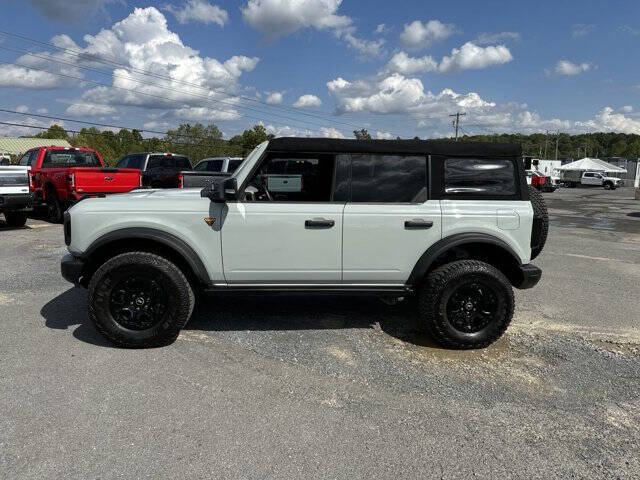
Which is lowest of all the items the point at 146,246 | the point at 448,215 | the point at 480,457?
the point at 480,457

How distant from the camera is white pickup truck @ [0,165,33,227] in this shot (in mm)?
10516

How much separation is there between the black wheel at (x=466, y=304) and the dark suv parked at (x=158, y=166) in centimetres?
1141

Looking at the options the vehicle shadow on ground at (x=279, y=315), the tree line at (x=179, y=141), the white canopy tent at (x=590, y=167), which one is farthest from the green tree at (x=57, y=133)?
the vehicle shadow on ground at (x=279, y=315)

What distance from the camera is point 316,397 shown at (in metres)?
3.42

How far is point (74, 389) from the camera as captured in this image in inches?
136

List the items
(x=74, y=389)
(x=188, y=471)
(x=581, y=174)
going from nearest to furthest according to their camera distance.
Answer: (x=188, y=471)
(x=74, y=389)
(x=581, y=174)

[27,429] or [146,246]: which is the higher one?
[146,246]

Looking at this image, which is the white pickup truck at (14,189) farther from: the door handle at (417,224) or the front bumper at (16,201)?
the door handle at (417,224)

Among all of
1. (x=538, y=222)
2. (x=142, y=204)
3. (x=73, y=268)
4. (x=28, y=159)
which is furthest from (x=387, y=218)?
(x=28, y=159)

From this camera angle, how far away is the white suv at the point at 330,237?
13.6 feet

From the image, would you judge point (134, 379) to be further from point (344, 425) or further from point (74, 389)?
point (344, 425)

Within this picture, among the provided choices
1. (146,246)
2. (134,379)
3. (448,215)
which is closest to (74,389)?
(134,379)

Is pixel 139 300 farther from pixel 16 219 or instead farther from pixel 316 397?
pixel 16 219

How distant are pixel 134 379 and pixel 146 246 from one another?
1.21 m
